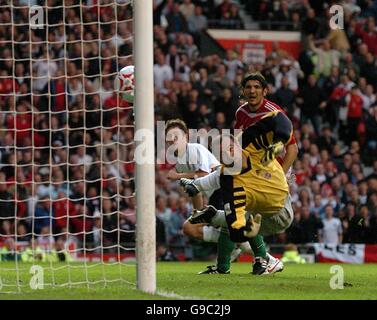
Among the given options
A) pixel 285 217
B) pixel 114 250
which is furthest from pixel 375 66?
pixel 285 217

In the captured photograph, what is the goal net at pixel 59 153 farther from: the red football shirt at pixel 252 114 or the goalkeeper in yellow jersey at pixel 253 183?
the goalkeeper in yellow jersey at pixel 253 183

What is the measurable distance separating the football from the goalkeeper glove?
1336 millimetres

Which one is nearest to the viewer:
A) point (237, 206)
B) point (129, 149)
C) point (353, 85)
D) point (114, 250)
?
point (237, 206)

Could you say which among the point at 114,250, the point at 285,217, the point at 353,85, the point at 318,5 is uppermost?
the point at 318,5

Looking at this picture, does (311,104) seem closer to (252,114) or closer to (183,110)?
(183,110)

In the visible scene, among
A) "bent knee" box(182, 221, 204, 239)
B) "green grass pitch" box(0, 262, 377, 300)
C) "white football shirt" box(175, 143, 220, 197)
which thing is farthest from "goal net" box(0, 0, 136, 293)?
"green grass pitch" box(0, 262, 377, 300)

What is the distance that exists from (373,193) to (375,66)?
3.55m

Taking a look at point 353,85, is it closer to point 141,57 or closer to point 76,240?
point 76,240

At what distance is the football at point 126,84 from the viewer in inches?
391

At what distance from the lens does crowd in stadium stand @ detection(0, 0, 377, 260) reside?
15789mm

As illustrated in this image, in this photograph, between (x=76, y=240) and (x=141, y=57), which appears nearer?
(x=141, y=57)

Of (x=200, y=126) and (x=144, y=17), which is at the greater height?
(x=144, y=17)

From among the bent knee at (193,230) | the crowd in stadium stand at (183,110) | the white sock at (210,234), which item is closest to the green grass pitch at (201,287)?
the bent knee at (193,230)

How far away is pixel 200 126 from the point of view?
18.8m
